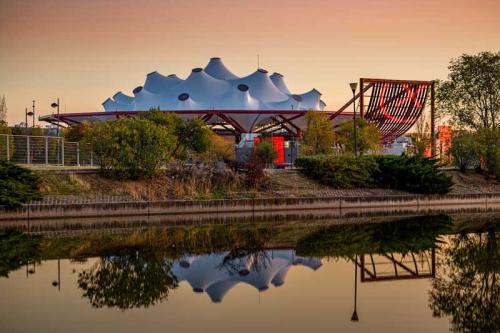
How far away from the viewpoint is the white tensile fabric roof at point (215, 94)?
65.7m

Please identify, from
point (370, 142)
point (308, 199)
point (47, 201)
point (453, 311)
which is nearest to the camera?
point (453, 311)

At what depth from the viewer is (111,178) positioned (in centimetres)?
2306

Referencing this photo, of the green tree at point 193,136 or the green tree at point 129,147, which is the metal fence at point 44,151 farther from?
the green tree at point 193,136

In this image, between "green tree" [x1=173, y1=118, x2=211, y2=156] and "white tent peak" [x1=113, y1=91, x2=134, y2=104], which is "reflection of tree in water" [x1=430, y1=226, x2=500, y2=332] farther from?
"white tent peak" [x1=113, y1=91, x2=134, y2=104]

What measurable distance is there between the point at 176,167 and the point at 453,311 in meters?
17.5

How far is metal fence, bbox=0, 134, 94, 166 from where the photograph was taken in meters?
24.7

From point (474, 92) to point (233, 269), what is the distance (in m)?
30.9

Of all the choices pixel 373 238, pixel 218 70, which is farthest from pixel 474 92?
pixel 218 70

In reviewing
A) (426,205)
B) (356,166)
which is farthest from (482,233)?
(356,166)

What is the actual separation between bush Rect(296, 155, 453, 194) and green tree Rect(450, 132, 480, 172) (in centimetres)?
483

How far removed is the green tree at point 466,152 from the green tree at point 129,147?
13.5 m

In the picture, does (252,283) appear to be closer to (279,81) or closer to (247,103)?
(247,103)

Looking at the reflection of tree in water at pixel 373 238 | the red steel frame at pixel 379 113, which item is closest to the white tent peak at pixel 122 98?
the red steel frame at pixel 379 113

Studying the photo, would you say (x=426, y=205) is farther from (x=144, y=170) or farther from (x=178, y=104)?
(x=178, y=104)
